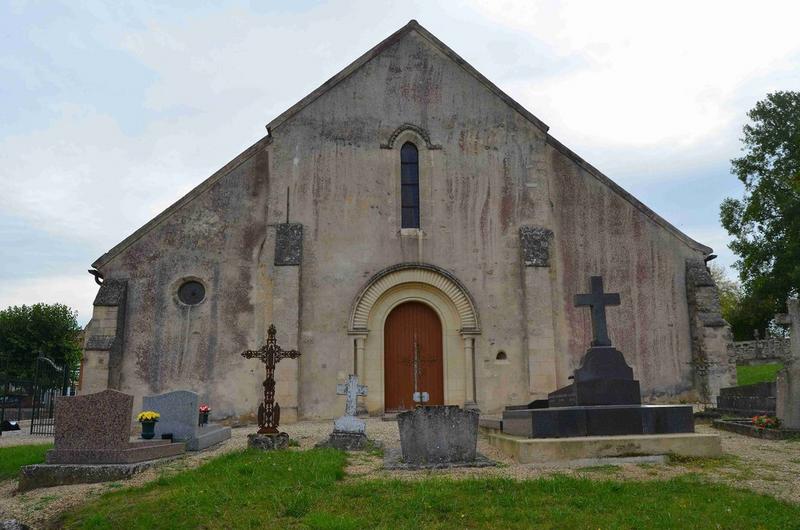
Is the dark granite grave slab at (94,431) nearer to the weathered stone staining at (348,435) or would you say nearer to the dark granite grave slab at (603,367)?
the weathered stone staining at (348,435)

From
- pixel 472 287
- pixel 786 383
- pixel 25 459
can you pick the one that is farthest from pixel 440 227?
pixel 25 459

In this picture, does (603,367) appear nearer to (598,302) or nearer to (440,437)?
(598,302)

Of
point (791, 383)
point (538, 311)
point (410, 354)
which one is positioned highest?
point (538, 311)

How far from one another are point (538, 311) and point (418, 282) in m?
3.02

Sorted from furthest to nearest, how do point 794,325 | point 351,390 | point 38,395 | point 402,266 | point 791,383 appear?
point 38,395 → point 402,266 → point 351,390 → point 794,325 → point 791,383

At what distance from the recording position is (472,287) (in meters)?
16.2

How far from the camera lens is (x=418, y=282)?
53.4ft

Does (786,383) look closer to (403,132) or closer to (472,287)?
(472,287)

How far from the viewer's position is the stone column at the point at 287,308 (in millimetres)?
15125

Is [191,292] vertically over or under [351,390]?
over

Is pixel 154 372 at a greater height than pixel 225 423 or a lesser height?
greater

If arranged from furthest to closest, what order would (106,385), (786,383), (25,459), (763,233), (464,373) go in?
(763,233)
(464,373)
(106,385)
(786,383)
(25,459)

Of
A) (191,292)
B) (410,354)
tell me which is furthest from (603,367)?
(191,292)

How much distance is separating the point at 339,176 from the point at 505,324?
5645mm
